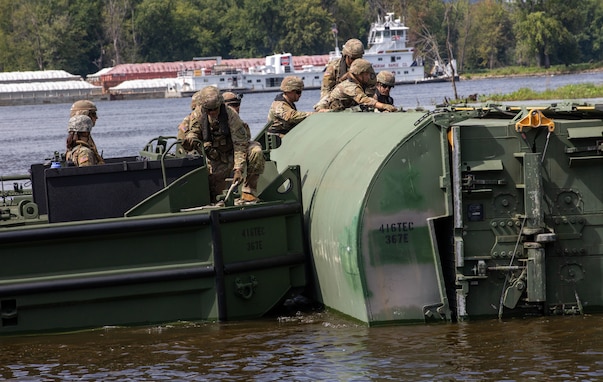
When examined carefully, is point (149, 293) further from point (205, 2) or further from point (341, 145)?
point (205, 2)

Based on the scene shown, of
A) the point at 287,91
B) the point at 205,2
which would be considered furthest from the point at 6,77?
the point at 287,91

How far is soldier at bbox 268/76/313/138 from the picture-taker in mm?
15273

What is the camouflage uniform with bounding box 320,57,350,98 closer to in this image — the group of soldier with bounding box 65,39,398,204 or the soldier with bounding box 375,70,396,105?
the soldier with bounding box 375,70,396,105

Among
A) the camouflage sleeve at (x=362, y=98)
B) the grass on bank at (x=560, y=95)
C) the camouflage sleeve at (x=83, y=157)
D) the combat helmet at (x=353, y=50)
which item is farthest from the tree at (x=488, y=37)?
the camouflage sleeve at (x=83, y=157)

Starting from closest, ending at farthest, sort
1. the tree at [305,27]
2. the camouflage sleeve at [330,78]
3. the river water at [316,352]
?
the river water at [316,352], the camouflage sleeve at [330,78], the tree at [305,27]

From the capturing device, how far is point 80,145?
12789 mm

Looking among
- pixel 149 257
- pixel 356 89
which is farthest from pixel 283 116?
pixel 149 257

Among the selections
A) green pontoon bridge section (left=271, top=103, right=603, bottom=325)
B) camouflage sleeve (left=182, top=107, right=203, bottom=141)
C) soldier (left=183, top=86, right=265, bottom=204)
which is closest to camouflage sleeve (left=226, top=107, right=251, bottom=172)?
soldier (left=183, top=86, right=265, bottom=204)

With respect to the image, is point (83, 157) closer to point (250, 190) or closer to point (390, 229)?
point (250, 190)

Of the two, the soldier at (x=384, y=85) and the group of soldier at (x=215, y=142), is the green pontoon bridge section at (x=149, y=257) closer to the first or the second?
the group of soldier at (x=215, y=142)

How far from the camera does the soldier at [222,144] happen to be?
12445 mm

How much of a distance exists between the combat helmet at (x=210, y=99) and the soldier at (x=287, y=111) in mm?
2654

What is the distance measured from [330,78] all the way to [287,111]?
2.79 feet

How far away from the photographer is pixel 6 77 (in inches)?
5157
